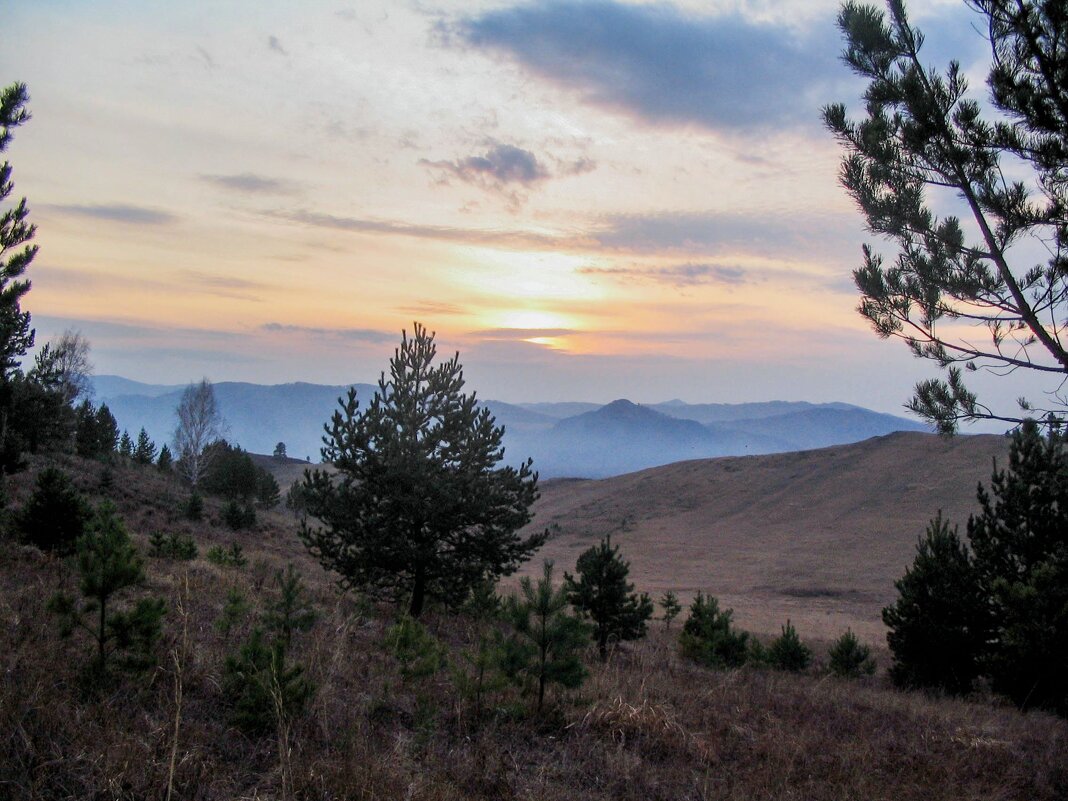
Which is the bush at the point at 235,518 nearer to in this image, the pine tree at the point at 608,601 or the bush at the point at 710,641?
the pine tree at the point at 608,601

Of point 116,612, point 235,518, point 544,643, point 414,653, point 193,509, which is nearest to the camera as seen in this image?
point 116,612

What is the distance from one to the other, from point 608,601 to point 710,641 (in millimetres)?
2170

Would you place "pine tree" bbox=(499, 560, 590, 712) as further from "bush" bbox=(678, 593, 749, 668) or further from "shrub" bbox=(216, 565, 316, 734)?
"bush" bbox=(678, 593, 749, 668)

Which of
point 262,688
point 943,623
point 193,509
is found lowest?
point 193,509

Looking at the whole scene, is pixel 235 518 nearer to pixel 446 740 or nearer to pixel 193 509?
pixel 193 509

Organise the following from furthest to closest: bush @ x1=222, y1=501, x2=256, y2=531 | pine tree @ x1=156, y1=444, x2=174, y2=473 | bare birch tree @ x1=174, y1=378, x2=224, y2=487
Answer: pine tree @ x1=156, y1=444, x2=174, y2=473
bare birch tree @ x1=174, y1=378, x2=224, y2=487
bush @ x1=222, y1=501, x2=256, y2=531

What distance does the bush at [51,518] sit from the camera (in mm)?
9992

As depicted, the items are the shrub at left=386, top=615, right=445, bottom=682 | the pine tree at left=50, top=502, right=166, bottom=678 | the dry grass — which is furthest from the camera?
the shrub at left=386, top=615, right=445, bottom=682

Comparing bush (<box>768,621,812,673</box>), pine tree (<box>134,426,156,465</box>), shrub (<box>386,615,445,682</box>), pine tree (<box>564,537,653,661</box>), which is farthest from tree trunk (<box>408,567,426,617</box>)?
pine tree (<box>134,426,156,465</box>)

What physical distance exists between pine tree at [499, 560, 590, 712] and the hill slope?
70.7 feet

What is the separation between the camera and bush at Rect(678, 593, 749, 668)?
478 inches

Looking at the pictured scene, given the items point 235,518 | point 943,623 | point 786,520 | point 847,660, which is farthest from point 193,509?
point 786,520

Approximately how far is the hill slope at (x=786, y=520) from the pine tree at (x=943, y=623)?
12384 millimetres

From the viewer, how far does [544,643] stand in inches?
219
